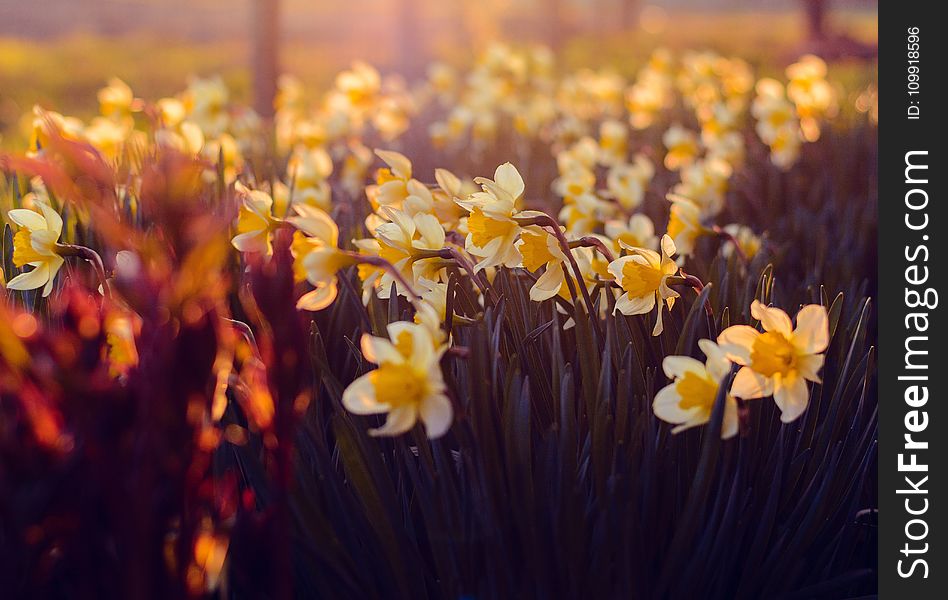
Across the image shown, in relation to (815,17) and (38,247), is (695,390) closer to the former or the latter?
(38,247)

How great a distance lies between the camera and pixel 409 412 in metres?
0.96

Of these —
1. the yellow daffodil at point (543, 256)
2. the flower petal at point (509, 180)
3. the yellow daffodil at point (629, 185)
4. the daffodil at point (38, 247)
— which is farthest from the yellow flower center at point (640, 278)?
the yellow daffodil at point (629, 185)

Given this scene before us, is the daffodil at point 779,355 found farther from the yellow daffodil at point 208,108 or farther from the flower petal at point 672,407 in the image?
the yellow daffodil at point 208,108

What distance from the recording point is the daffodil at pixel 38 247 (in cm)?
140

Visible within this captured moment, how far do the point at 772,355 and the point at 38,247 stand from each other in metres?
1.14

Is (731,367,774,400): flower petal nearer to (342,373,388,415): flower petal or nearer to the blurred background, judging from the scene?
(342,373,388,415): flower petal

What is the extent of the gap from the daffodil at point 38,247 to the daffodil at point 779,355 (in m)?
1.06

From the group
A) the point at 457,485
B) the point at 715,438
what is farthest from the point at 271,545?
the point at 715,438

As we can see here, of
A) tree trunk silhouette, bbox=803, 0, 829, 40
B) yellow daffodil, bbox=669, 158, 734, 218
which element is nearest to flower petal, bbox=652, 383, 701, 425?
yellow daffodil, bbox=669, 158, 734, 218

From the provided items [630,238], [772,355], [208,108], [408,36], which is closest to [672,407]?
[772,355]

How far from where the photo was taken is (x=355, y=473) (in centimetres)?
114

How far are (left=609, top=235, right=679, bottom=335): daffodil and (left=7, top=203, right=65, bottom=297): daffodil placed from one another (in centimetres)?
90

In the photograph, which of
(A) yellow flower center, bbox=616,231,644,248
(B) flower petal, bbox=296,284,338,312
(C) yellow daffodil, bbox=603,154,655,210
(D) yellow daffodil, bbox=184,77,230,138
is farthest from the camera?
(D) yellow daffodil, bbox=184,77,230,138

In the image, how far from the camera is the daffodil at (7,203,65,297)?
1396 millimetres
